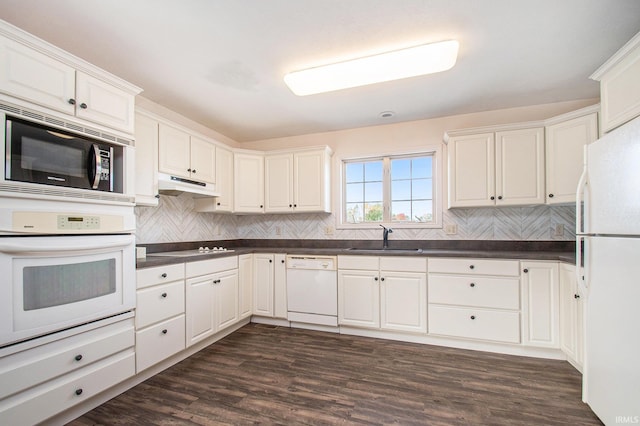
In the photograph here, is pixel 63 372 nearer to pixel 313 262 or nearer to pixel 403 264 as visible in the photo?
pixel 313 262

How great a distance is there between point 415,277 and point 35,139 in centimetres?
300

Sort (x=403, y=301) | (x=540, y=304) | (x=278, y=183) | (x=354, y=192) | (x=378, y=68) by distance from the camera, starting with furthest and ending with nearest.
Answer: (x=354, y=192) < (x=278, y=183) < (x=403, y=301) < (x=540, y=304) < (x=378, y=68)

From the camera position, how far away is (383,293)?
289 centimetres

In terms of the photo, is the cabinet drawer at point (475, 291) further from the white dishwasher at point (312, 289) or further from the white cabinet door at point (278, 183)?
the white cabinet door at point (278, 183)

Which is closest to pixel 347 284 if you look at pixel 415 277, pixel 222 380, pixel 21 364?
pixel 415 277

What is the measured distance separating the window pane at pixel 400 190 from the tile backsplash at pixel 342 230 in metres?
0.44

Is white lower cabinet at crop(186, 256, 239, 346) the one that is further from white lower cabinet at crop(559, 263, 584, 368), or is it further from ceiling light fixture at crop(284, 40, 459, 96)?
white lower cabinet at crop(559, 263, 584, 368)

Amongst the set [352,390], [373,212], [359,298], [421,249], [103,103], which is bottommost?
[352,390]

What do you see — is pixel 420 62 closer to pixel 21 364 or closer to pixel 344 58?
pixel 344 58

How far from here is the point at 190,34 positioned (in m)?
1.84

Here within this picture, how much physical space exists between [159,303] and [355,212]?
8.00 ft

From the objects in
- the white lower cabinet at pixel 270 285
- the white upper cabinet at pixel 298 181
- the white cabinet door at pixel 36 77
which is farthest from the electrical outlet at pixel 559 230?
the white cabinet door at pixel 36 77

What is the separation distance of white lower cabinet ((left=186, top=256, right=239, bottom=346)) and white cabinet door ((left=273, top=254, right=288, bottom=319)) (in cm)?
44

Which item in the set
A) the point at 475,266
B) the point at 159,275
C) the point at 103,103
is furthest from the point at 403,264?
the point at 103,103
